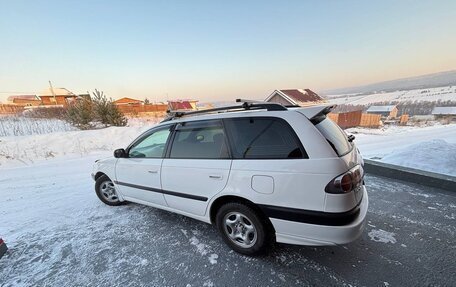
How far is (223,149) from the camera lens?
2490 mm

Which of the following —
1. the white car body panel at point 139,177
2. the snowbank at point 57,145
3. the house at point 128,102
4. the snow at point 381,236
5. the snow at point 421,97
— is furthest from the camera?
the snow at point 421,97

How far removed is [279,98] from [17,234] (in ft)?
74.7

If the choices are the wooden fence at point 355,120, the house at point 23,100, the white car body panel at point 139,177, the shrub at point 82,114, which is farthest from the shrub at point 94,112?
the house at point 23,100

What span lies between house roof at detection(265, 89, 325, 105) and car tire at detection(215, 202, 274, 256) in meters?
20.4

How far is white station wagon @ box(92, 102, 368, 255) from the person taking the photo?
6.41 ft

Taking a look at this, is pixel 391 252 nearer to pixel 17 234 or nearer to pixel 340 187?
pixel 340 187

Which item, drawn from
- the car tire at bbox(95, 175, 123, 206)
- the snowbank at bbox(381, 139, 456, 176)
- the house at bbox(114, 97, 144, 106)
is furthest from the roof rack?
the house at bbox(114, 97, 144, 106)

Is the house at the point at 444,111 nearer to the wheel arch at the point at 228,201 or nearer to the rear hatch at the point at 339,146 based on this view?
the rear hatch at the point at 339,146

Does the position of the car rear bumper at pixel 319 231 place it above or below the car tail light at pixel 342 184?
below

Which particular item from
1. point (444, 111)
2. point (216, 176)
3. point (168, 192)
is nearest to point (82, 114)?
point (168, 192)

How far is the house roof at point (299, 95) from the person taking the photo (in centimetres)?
→ 2221

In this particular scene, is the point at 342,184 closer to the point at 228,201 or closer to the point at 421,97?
the point at 228,201

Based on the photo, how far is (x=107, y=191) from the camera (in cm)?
396

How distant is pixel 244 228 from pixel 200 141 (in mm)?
1224
